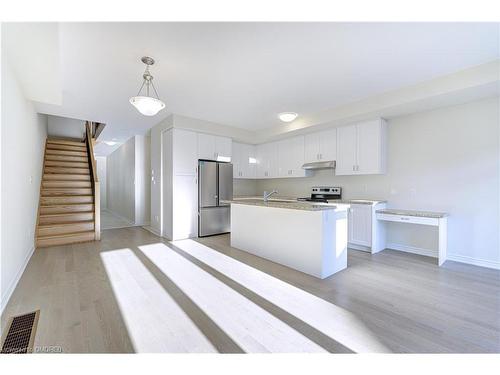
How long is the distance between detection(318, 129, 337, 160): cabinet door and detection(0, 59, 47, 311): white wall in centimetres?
491

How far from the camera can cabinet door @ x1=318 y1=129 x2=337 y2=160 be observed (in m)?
4.74

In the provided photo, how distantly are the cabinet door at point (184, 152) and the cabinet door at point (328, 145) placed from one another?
2.79 meters

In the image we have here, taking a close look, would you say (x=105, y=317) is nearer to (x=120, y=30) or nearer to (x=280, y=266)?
(x=280, y=266)

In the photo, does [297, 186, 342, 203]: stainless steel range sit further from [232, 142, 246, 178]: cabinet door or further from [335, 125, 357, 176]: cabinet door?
[232, 142, 246, 178]: cabinet door

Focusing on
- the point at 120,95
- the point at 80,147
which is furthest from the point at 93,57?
the point at 80,147

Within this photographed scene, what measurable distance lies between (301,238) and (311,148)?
275 centimetres

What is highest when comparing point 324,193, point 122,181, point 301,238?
point 122,181

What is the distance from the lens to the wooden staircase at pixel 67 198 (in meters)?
4.43

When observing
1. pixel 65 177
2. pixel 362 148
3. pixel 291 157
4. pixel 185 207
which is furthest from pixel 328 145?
pixel 65 177

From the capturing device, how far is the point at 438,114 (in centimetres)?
368

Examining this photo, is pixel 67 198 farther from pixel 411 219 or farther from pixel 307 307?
pixel 411 219

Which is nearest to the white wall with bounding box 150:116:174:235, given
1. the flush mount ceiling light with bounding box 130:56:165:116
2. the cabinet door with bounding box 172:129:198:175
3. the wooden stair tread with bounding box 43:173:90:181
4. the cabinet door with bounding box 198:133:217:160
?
the cabinet door with bounding box 172:129:198:175

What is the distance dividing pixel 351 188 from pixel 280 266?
258cm

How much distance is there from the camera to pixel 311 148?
204 inches
